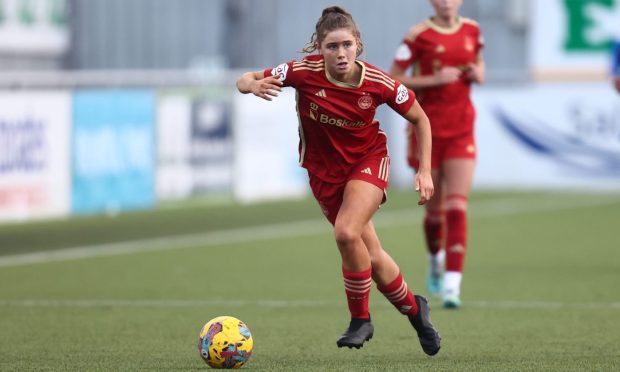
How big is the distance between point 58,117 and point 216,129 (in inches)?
133

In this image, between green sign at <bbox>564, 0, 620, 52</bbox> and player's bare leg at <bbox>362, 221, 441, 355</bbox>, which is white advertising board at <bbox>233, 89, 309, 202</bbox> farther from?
player's bare leg at <bbox>362, 221, 441, 355</bbox>

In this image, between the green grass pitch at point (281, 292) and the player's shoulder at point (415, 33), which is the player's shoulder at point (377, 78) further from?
the player's shoulder at point (415, 33)

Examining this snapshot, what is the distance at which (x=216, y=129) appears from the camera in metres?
21.3

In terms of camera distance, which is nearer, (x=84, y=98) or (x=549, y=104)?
(x=84, y=98)

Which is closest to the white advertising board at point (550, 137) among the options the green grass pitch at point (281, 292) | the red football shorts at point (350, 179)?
the green grass pitch at point (281, 292)

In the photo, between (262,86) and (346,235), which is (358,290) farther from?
(262,86)

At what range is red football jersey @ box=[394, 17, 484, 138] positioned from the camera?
11.0 meters

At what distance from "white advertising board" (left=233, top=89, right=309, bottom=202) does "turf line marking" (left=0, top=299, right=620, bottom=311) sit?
10.7m

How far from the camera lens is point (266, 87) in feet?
25.7

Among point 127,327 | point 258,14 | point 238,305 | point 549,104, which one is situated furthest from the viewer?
point 258,14

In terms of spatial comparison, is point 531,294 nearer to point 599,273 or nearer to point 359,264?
point 599,273

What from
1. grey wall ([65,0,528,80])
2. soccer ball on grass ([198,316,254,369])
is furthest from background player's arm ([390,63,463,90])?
grey wall ([65,0,528,80])

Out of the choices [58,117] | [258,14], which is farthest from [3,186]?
[258,14]

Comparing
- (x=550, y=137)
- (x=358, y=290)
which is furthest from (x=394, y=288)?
(x=550, y=137)
